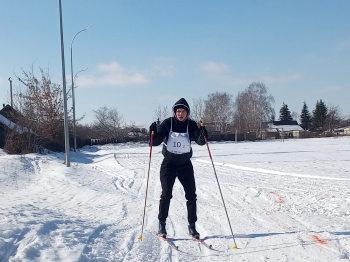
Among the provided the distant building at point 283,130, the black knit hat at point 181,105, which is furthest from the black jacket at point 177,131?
Result: the distant building at point 283,130

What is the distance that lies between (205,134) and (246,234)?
1576 millimetres

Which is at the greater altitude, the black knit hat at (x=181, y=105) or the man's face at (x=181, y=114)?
the black knit hat at (x=181, y=105)

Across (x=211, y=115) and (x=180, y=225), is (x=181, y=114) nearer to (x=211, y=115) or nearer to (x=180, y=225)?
(x=180, y=225)

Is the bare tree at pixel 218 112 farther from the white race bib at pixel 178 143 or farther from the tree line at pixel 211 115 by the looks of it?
the white race bib at pixel 178 143

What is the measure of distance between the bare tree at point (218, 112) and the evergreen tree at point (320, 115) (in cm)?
2711

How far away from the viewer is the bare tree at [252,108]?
76438 mm

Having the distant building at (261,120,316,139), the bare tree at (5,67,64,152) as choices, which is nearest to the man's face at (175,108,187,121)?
the bare tree at (5,67,64,152)

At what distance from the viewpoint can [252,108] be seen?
250 feet

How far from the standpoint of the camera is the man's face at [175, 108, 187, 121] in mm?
4824

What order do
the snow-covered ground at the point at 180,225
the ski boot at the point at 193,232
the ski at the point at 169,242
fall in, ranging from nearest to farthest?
the snow-covered ground at the point at 180,225, the ski at the point at 169,242, the ski boot at the point at 193,232

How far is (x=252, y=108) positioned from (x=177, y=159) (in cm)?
7381

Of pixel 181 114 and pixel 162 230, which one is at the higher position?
pixel 181 114

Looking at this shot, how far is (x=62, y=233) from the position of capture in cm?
445

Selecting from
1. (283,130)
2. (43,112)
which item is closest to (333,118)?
(283,130)
